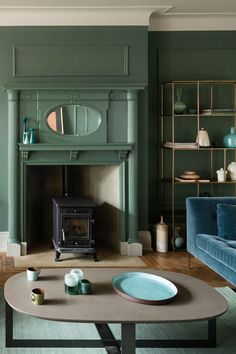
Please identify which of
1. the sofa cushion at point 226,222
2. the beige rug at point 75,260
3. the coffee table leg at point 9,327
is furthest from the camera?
the beige rug at point 75,260

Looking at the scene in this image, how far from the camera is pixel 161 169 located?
5.25m

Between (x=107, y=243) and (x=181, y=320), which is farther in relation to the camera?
(x=107, y=243)

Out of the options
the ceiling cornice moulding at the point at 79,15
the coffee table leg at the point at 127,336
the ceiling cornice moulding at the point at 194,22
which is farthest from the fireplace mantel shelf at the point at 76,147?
the coffee table leg at the point at 127,336

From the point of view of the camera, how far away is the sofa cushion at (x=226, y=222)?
3697mm

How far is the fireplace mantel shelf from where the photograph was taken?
4.74 meters

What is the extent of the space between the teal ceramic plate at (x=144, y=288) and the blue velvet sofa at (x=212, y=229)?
32.2 inches

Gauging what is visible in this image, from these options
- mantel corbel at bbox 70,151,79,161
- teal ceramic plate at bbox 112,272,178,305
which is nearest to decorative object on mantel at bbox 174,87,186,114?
mantel corbel at bbox 70,151,79,161

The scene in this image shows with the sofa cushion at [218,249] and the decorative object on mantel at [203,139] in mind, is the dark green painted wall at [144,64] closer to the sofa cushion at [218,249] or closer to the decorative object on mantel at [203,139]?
the decorative object on mantel at [203,139]

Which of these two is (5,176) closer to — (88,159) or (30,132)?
(30,132)

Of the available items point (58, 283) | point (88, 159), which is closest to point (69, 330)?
point (58, 283)

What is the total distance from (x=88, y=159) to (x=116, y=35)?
134cm

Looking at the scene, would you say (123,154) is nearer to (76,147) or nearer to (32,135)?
(76,147)

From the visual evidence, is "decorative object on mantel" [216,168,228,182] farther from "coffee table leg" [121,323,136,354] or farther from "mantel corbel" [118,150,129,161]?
"coffee table leg" [121,323,136,354]

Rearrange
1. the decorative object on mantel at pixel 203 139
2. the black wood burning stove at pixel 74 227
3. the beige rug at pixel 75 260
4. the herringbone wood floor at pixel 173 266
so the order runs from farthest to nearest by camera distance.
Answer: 1. the decorative object on mantel at pixel 203 139
2. the black wood burning stove at pixel 74 227
3. the beige rug at pixel 75 260
4. the herringbone wood floor at pixel 173 266
